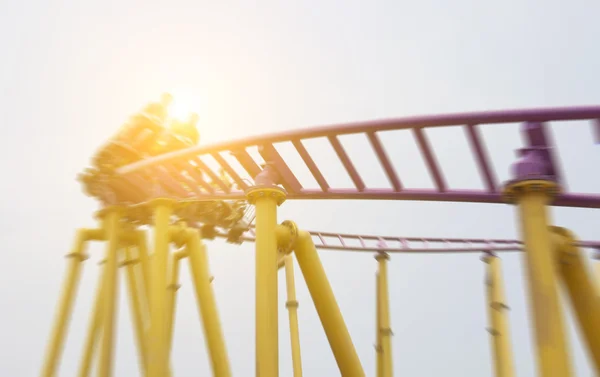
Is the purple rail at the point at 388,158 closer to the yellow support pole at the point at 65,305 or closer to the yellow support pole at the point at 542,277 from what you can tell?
the yellow support pole at the point at 542,277

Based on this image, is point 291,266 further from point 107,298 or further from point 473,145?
point 473,145

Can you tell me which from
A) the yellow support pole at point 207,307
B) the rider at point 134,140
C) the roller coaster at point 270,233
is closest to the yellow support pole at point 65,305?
the roller coaster at point 270,233

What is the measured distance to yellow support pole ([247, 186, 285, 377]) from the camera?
Result: 495cm

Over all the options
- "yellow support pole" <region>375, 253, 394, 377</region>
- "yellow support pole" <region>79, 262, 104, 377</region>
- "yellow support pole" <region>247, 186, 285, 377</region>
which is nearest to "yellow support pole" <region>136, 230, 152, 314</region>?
"yellow support pole" <region>79, 262, 104, 377</region>

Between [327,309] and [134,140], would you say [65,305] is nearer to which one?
[134,140]

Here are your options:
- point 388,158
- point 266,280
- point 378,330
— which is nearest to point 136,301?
point 266,280

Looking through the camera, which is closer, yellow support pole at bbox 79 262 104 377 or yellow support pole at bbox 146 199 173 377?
yellow support pole at bbox 146 199 173 377

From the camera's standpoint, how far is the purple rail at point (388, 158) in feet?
13.9

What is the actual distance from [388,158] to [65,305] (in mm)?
5385

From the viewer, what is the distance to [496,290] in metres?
10.1

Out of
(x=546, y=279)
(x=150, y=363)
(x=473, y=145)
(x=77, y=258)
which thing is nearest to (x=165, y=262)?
(x=150, y=363)

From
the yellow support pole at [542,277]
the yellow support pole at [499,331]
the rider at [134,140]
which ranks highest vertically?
the rider at [134,140]

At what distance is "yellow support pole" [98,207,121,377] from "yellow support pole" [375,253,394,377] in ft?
15.5

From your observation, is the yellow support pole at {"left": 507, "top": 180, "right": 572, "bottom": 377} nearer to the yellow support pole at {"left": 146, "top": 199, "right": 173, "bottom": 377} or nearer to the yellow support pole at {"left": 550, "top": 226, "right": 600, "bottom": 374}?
the yellow support pole at {"left": 550, "top": 226, "right": 600, "bottom": 374}
